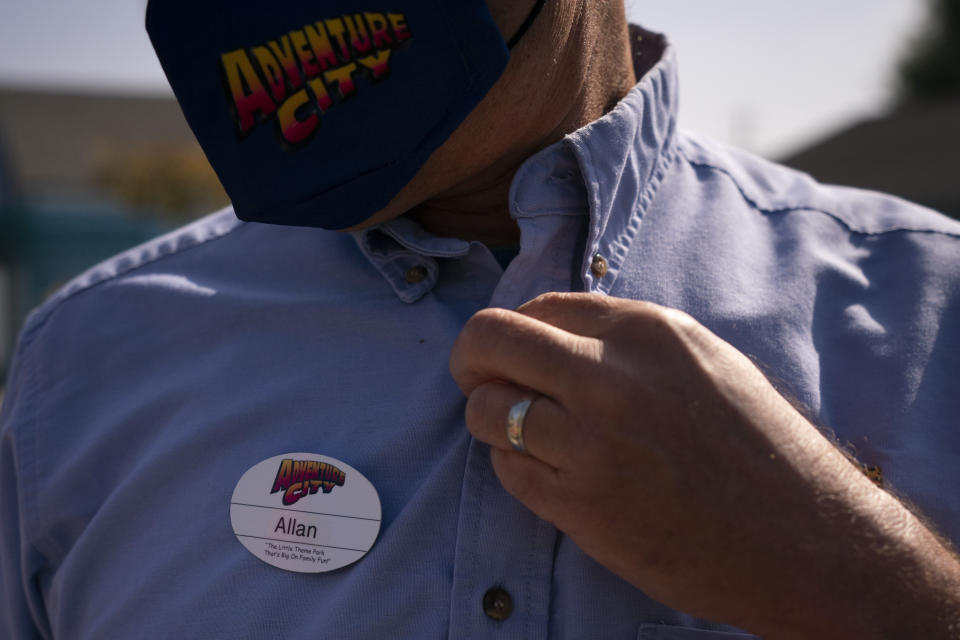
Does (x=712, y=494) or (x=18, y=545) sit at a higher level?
(x=712, y=494)

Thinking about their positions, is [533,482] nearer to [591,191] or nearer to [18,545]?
[591,191]

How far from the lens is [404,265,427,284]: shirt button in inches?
56.9

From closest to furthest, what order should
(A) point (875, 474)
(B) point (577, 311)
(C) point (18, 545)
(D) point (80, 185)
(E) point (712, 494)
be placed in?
(E) point (712, 494)
(B) point (577, 311)
(A) point (875, 474)
(C) point (18, 545)
(D) point (80, 185)

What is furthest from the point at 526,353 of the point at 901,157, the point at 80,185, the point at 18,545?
the point at 80,185

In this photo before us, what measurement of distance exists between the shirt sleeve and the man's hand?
105cm

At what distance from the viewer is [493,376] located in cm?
110

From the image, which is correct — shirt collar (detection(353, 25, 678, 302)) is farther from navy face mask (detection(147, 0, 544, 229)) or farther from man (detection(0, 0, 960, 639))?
navy face mask (detection(147, 0, 544, 229))

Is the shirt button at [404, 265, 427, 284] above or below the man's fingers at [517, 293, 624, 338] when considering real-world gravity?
below

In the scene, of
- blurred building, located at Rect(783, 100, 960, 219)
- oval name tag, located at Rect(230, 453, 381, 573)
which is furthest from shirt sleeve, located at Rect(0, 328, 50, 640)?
blurred building, located at Rect(783, 100, 960, 219)

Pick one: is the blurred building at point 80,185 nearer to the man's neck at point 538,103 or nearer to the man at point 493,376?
the man at point 493,376

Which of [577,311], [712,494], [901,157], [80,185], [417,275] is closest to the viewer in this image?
[712,494]

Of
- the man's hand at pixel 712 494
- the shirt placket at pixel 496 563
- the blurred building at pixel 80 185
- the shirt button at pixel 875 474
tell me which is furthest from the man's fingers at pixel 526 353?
the blurred building at pixel 80 185

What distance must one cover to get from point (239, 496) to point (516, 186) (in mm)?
671

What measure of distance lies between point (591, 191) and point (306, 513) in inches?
26.9
